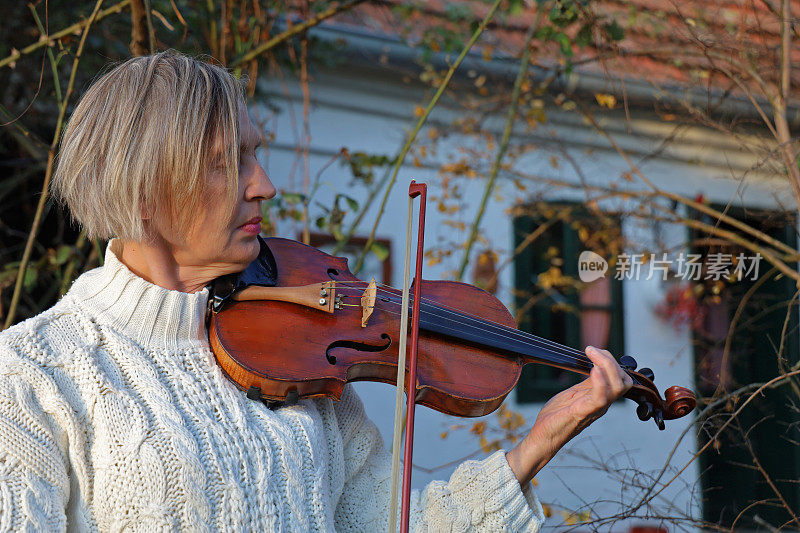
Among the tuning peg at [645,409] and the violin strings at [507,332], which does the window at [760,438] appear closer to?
the tuning peg at [645,409]

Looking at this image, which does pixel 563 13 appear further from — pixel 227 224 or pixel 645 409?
pixel 227 224

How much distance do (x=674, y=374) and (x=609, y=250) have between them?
6.13 feet

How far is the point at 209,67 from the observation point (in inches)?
59.2

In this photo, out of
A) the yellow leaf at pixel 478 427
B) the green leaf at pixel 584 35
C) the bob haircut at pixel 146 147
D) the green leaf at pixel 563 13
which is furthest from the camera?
the yellow leaf at pixel 478 427

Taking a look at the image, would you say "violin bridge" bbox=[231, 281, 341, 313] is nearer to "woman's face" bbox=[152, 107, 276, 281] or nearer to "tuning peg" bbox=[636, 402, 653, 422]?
"woman's face" bbox=[152, 107, 276, 281]

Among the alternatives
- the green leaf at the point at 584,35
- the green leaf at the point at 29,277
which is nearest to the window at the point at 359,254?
the green leaf at the point at 29,277

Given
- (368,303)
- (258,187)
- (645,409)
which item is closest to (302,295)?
(368,303)

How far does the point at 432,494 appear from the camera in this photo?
1581 millimetres

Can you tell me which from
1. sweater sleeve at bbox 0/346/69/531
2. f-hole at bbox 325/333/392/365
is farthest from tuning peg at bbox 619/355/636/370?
sweater sleeve at bbox 0/346/69/531

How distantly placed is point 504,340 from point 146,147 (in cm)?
77

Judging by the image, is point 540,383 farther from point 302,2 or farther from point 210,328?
point 210,328

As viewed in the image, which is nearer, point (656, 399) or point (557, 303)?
point (656, 399)

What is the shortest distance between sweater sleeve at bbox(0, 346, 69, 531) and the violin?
334mm

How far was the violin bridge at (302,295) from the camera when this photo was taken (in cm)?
156
